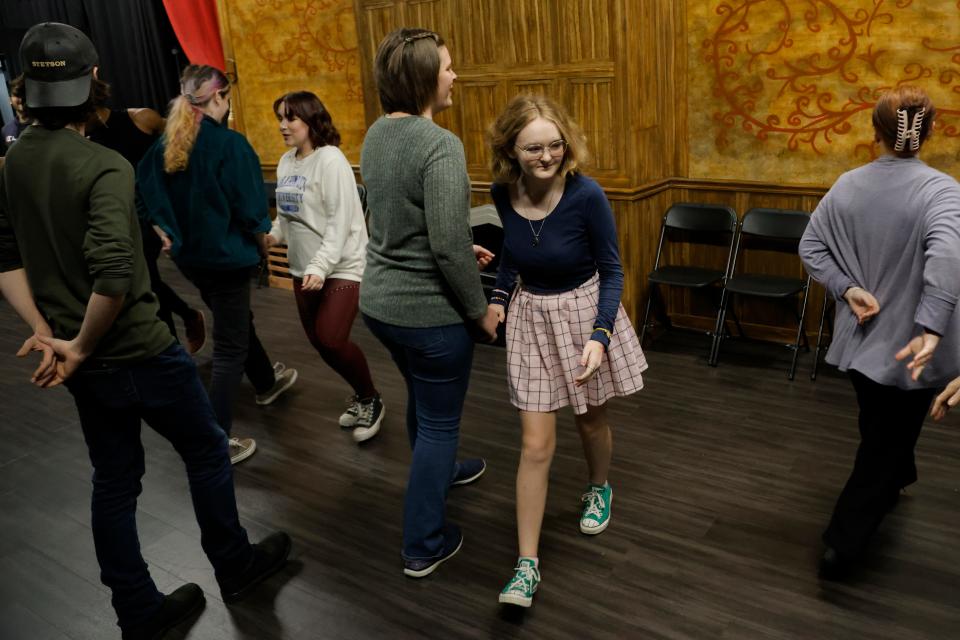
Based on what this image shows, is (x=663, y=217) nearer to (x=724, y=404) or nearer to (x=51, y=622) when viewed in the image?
(x=724, y=404)

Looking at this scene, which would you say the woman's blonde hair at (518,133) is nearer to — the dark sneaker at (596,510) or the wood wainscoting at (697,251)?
the dark sneaker at (596,510)

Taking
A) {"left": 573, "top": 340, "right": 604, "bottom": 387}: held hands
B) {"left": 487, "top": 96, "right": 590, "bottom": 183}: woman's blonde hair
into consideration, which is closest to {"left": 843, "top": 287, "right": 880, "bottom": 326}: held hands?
{"left": 573, "top": 340, "right": 604, "bottom": 387}: held hands

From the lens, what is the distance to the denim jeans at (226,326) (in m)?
3.31

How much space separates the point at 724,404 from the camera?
3908mm

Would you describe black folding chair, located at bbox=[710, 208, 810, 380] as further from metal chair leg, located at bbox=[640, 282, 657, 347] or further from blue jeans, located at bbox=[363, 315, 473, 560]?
blue jeans, located at bbox=[363, 315, 473, 560]

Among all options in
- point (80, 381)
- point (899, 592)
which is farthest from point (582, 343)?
point (80, 381)

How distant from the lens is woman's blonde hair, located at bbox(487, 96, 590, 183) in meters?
2.34

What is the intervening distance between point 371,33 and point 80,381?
12.2ft

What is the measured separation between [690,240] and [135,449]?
340cm

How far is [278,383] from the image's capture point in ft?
14.0

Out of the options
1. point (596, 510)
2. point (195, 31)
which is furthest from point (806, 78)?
point (195, 31)

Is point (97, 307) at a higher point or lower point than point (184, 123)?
lower

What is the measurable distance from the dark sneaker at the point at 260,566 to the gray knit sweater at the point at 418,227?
2.97 ft

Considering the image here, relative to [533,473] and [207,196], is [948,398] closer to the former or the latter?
[533,473]
